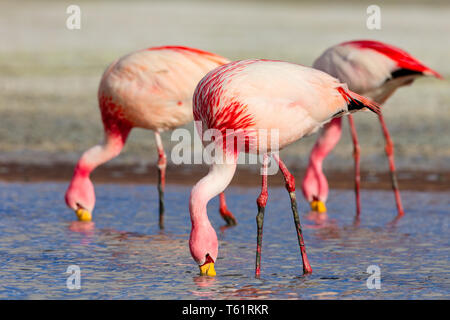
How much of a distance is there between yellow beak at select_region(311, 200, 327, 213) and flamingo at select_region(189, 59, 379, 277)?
221cm

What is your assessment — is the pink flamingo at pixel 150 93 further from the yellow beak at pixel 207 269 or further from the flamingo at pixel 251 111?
the yellow beak at pixel 207 269

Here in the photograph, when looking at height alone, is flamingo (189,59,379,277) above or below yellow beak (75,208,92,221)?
above

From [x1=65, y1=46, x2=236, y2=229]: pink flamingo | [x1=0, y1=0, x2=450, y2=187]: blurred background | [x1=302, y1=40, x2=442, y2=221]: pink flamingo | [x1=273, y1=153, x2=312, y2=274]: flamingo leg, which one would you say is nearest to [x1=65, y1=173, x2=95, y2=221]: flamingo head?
[x1=65, y1=46, x2=236, y2=229]: pink flamingo

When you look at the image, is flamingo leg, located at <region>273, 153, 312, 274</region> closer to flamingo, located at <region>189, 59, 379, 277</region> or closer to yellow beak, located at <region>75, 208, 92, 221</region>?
flamingo, located at <region>189, 59, 379, 277</region>

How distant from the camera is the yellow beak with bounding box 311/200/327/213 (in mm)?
8422

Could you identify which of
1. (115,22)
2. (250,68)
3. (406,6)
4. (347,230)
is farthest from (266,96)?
(406,6)

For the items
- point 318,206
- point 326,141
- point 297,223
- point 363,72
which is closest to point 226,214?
point 318,206

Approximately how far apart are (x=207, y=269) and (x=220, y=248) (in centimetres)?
105

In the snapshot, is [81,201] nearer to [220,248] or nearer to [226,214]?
[226,214]

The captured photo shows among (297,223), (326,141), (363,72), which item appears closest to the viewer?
(297,223)

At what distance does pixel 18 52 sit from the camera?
18.8 meters

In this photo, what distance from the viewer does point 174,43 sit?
62.3 feet

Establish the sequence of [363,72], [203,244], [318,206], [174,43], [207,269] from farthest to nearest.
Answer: [174,43], [318,206], [363,72], [207,269], [203,244]

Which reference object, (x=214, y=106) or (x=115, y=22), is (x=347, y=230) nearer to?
(x=214, y=106)
